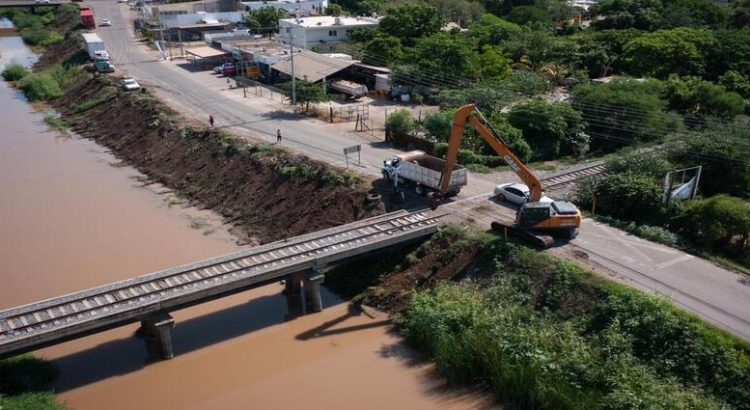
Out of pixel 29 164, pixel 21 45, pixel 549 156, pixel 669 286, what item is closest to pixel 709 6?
pixel 549 156

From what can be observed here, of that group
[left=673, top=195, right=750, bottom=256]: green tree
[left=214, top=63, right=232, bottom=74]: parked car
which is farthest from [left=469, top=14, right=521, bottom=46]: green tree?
[left=673, top=195, right=750, bottom=256]: green tree

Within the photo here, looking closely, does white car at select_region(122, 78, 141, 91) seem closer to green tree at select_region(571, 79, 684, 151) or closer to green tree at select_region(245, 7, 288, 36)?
green tree at select_region(245, 7, 288, 36)

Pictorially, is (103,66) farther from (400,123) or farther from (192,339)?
→ (192,339)

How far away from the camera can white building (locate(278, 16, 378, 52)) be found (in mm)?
68625

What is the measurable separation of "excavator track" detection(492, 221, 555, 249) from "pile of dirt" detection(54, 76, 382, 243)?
6342 millimetres

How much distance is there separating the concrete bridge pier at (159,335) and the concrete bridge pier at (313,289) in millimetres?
5354

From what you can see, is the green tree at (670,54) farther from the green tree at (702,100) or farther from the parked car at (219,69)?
the parked car at (219,69)

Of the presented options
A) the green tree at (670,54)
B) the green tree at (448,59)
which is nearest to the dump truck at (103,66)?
the green tree at (448,59)

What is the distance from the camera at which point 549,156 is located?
37.3 metres

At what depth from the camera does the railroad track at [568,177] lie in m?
31.4

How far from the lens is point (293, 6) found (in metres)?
93.6

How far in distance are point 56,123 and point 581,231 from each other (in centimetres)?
4615

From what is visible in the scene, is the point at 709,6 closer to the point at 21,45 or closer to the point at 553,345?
the point at 553,345

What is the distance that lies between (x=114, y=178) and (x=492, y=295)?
2888 cm
